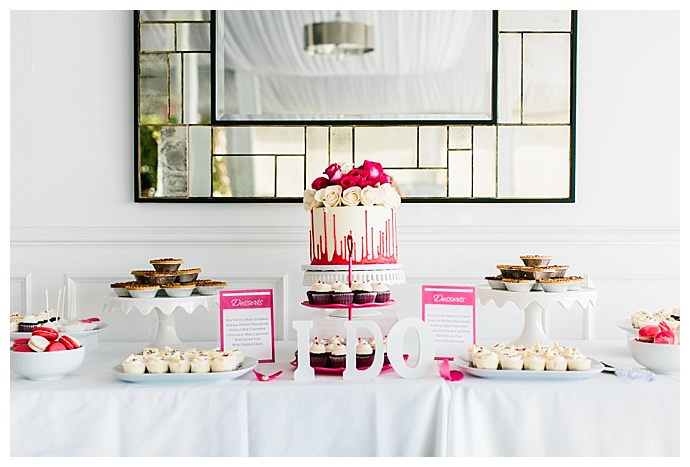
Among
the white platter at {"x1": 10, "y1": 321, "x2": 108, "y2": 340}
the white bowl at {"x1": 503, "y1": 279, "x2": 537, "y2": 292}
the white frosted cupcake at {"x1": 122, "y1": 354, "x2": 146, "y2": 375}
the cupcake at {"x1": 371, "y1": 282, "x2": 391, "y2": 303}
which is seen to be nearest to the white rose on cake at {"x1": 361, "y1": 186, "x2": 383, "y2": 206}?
the cupcake at {"x1": 371, "y1": 282, "x2": 391, "y2": 303}

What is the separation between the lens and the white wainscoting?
3.04 meters

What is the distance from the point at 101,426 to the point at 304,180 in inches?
57.0

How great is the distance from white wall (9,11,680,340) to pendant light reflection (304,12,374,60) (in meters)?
0.74

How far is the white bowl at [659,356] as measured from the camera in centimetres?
215

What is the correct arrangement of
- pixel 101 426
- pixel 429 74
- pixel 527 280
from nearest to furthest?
pixel 101 426 → pixel 527 280 → pixel 429 74

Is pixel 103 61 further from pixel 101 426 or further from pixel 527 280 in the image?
pixel 527 280

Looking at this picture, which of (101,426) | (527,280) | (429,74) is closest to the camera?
(101,426)

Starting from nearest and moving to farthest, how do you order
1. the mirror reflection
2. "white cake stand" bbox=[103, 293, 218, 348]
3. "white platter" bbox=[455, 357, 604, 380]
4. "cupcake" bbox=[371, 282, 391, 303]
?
1. "white platter" bbox=[455, 357, 604, 380]
2. "cupcake" bbox=[371, 282, 391, 303]
3. "white cake stand" bbox=[103, 293, 218, 348]
4. the mirror reflection

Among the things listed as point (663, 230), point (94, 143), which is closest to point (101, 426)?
point (94, 143)

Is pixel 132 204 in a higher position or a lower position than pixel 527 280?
higher

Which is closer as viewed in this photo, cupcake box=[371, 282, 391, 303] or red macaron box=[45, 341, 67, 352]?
red macaron box=[45, 341, 67, 352]

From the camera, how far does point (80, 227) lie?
3043mm

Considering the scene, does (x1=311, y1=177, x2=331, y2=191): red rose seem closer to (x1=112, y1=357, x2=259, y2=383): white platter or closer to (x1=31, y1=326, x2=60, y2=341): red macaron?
(x1=112, y1=357, x2=259, y2=383): white platter

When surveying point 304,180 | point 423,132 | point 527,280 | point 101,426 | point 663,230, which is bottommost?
point 101,426
